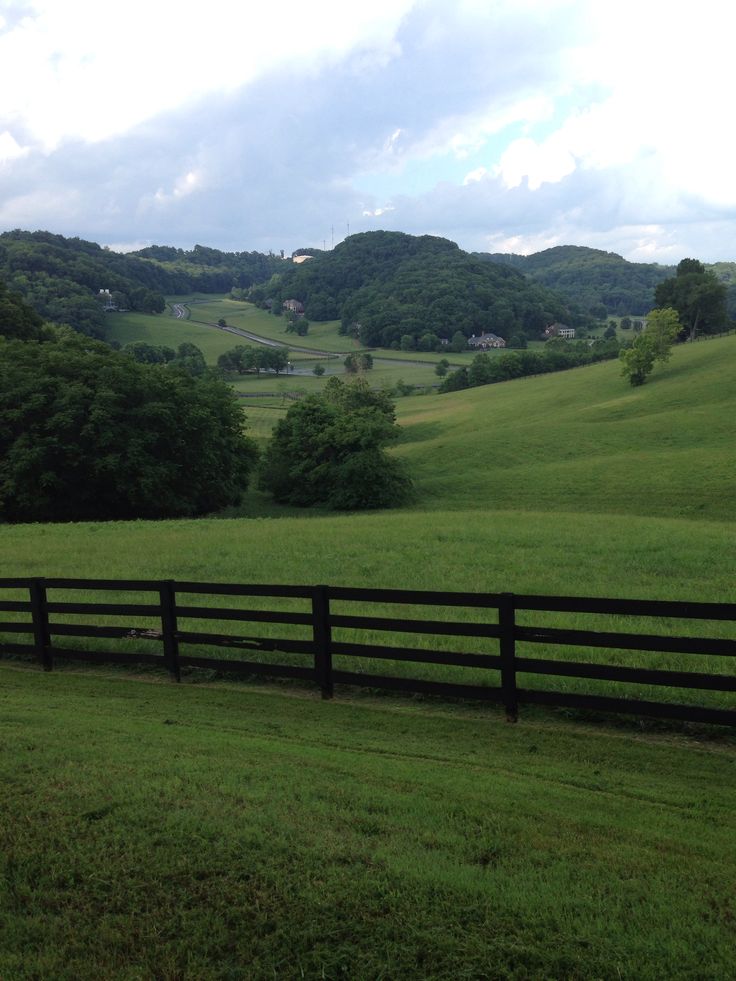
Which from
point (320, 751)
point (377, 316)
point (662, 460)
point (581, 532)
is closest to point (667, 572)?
point (581, 532)

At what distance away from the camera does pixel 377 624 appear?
28.4 feet

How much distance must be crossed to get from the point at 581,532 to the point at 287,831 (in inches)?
734

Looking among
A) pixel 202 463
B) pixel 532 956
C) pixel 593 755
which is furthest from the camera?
pixel 202 463

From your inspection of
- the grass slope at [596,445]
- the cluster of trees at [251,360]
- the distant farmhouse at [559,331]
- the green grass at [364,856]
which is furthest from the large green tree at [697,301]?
the green grass at [364,856]

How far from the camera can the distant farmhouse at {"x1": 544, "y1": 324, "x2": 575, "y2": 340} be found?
589 ft

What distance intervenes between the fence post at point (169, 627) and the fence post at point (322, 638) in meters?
2.27

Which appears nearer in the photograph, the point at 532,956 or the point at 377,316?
the point at 532,956

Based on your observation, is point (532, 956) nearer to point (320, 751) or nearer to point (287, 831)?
point (287, 831)

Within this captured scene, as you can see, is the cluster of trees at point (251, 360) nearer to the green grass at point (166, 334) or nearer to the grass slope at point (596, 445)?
the green grass at point (166, 334)

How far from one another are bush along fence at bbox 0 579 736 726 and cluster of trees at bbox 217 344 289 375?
13836 cm

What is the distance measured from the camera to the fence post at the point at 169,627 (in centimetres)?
1006

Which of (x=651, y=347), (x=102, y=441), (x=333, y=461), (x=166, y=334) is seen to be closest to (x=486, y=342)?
(x=166, y=334)

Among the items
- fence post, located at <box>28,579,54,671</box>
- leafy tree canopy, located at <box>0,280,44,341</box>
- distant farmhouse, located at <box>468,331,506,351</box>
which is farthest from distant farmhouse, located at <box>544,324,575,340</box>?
fence post, located at <box>28,579,54,671</box>

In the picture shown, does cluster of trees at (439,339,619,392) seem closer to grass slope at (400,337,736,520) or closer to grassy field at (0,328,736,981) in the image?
grass slope at (400,337,736,520)
